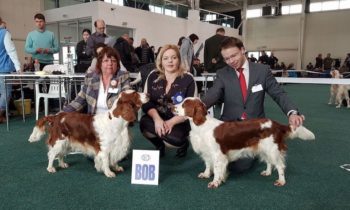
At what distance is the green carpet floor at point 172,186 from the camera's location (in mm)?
2201

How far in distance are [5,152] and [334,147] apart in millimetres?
3888

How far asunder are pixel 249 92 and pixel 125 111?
3.57 ft

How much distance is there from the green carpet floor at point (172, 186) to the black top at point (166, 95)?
22.5 inches

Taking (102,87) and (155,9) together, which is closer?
A: (102,87)

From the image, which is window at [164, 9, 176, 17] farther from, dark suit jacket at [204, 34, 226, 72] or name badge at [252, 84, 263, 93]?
name badge at [252, 84, 263, 93]

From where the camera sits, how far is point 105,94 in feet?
9.86

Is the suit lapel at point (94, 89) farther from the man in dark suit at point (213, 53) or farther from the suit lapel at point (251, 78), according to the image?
the man in dark suit at point (213, 53)

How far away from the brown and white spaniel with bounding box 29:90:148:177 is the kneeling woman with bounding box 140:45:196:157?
0.35 m

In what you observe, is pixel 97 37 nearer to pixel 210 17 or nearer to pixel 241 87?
pixel 241 87

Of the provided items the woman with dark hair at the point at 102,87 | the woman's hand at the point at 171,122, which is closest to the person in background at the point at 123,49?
the woman with dark hair at the point at 102,87

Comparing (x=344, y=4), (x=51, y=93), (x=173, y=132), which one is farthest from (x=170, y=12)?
(x=173, y=132)

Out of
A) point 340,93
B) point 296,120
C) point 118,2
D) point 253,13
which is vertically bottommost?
point 340,93

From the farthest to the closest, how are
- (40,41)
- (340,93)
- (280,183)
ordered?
(340,93), (40,41), (280,183)

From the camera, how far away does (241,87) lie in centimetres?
274
